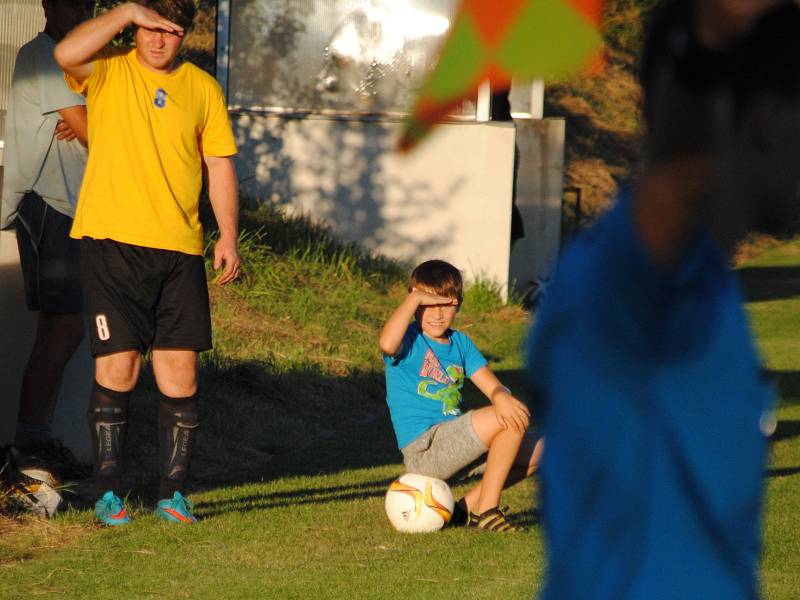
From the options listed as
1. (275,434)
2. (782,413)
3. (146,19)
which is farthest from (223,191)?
(782,413)

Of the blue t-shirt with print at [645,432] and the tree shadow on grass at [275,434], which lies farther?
the tree shadow on grass at [275,434]

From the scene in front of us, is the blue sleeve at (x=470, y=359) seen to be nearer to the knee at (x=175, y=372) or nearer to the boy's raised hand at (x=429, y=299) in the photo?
the boy's raised hand at (x=429, y=299)

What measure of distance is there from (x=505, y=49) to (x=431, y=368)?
4.93 metres

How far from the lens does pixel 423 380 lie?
5973mm

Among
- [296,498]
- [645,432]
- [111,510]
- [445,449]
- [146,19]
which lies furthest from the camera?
[296,498]

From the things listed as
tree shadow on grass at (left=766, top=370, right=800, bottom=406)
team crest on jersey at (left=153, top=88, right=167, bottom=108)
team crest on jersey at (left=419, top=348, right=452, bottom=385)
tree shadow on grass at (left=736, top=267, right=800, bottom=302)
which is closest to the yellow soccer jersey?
team crest on jersey at (left=153, top=88, right=167, bottom=108)

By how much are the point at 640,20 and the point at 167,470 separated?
15.1 feet

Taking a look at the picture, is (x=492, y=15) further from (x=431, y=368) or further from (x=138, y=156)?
(x=431, y=368)

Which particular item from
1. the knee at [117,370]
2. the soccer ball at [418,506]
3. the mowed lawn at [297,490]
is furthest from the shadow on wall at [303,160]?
the knee at [117,370]

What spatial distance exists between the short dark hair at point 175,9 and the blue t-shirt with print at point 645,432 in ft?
12.9

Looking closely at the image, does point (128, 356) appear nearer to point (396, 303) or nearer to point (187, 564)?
point (187, 564)

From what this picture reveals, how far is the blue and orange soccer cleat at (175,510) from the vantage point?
18.1 ft

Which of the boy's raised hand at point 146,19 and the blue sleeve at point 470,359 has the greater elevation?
the boy's raised hand at point 146,19

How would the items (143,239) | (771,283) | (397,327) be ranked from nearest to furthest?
1. (143,239)
2. (397,327)
3. (771,283)
